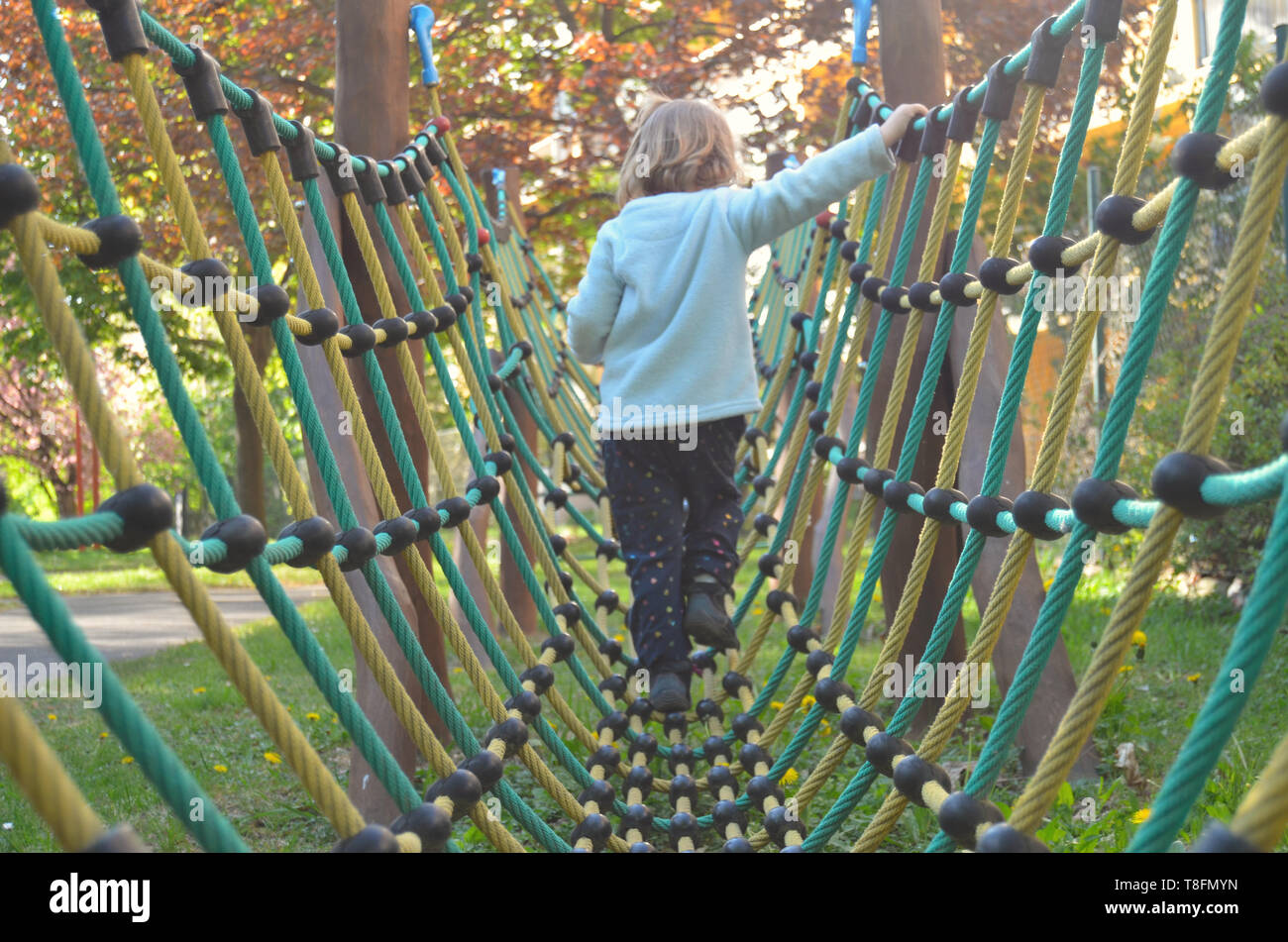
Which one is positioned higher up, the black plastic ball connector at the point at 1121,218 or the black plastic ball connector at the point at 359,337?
the black plastic ball connector at the point at 1121,218

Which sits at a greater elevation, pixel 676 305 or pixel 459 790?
pixel 676 305

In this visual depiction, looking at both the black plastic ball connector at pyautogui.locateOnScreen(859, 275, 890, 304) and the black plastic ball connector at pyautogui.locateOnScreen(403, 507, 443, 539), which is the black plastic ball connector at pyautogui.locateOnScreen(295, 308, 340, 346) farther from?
the black plastic ball connector at pyautogui.locateOnScreen(859, 275, 890, 304)

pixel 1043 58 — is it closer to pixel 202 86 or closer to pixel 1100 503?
pixel 1100 503

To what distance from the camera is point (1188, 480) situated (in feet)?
3.17

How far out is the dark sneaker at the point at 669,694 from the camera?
2.32 meters

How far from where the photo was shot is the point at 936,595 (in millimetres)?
2682

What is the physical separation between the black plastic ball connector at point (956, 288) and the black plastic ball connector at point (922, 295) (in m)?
0.19

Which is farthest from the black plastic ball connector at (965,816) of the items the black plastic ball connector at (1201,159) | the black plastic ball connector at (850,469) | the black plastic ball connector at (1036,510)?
the black plastic ball connector at (850,469)

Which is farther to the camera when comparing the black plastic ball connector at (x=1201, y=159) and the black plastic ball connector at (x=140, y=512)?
the black plastic ball connector at (x=1201, y=159)

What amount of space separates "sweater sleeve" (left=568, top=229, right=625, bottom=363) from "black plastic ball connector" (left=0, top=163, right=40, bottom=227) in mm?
1550

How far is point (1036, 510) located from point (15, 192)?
1070mm

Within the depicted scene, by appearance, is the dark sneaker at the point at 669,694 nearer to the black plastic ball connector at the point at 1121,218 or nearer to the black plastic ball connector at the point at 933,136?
the black plastic ball connector at the point at 933,136

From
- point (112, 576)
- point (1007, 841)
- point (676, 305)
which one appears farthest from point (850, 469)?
point (112, 576)
